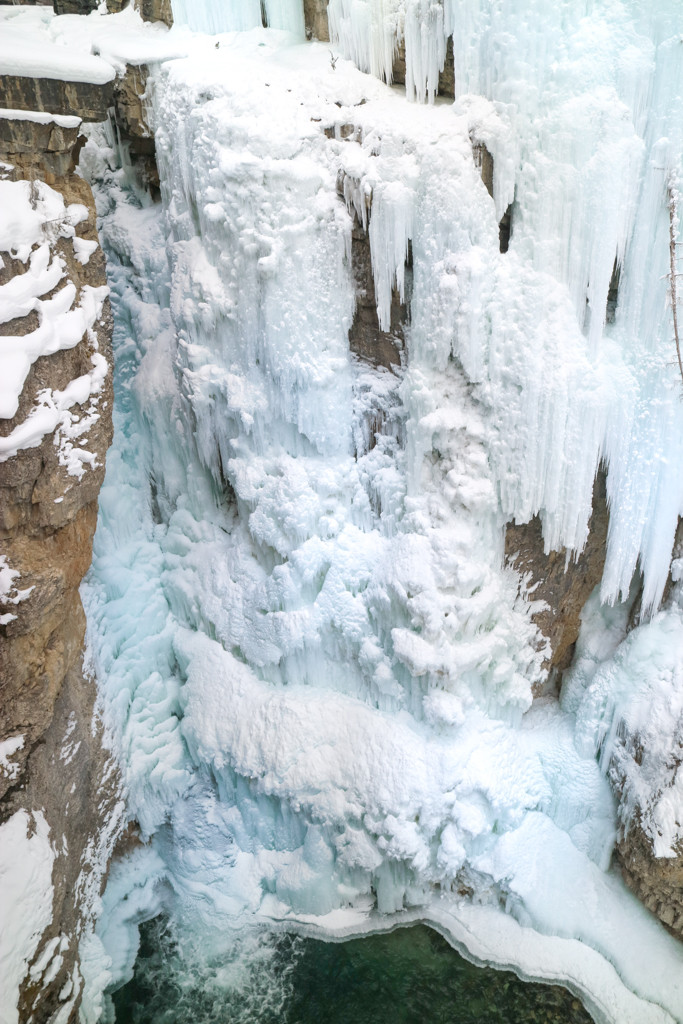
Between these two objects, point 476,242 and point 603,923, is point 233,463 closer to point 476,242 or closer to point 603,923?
point 476,242

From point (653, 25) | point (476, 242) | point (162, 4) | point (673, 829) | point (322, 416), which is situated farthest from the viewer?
point (162, 4)

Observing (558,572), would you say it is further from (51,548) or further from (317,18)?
(317,18)

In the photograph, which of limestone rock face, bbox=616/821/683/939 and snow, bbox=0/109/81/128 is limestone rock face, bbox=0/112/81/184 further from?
limestone rock face, bbox=616/821/683/939

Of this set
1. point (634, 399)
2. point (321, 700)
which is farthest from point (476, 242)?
point (321, 700)

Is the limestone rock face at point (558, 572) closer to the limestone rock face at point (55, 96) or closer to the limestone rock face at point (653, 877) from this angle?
the limestone rock face at point (653, 877)

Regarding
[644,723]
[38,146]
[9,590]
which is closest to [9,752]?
[9,590]

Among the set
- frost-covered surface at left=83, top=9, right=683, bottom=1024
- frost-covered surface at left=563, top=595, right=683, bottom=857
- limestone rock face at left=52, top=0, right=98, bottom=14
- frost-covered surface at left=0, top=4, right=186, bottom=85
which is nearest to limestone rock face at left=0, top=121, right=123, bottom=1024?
frost-covered surface at left=0, top=4, right=186, bottom=85
